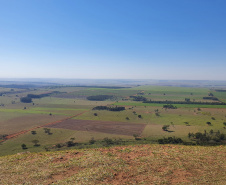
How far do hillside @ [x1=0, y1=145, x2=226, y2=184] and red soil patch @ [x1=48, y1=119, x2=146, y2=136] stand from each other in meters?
53.4

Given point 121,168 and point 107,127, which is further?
point 107,127

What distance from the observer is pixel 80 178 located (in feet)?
76.0

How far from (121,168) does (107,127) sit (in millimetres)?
70961

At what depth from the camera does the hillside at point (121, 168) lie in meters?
22.5

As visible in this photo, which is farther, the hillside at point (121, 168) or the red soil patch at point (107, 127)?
the red soil patch at point (107, 127)

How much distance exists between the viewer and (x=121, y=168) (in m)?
26.1

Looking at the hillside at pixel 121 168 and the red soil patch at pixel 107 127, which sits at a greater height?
the hillside at pixel 121 168

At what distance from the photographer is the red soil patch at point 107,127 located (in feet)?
290

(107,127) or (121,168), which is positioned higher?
(121,168)

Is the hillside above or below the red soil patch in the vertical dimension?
above

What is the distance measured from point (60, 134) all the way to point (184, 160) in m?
70.9

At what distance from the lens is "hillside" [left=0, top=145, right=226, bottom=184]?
22469 mm

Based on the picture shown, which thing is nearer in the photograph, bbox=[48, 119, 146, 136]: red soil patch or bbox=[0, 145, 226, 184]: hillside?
bbox=[0, 145, 226, 184]: hillside

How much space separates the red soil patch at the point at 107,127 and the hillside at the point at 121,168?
53403 mm
